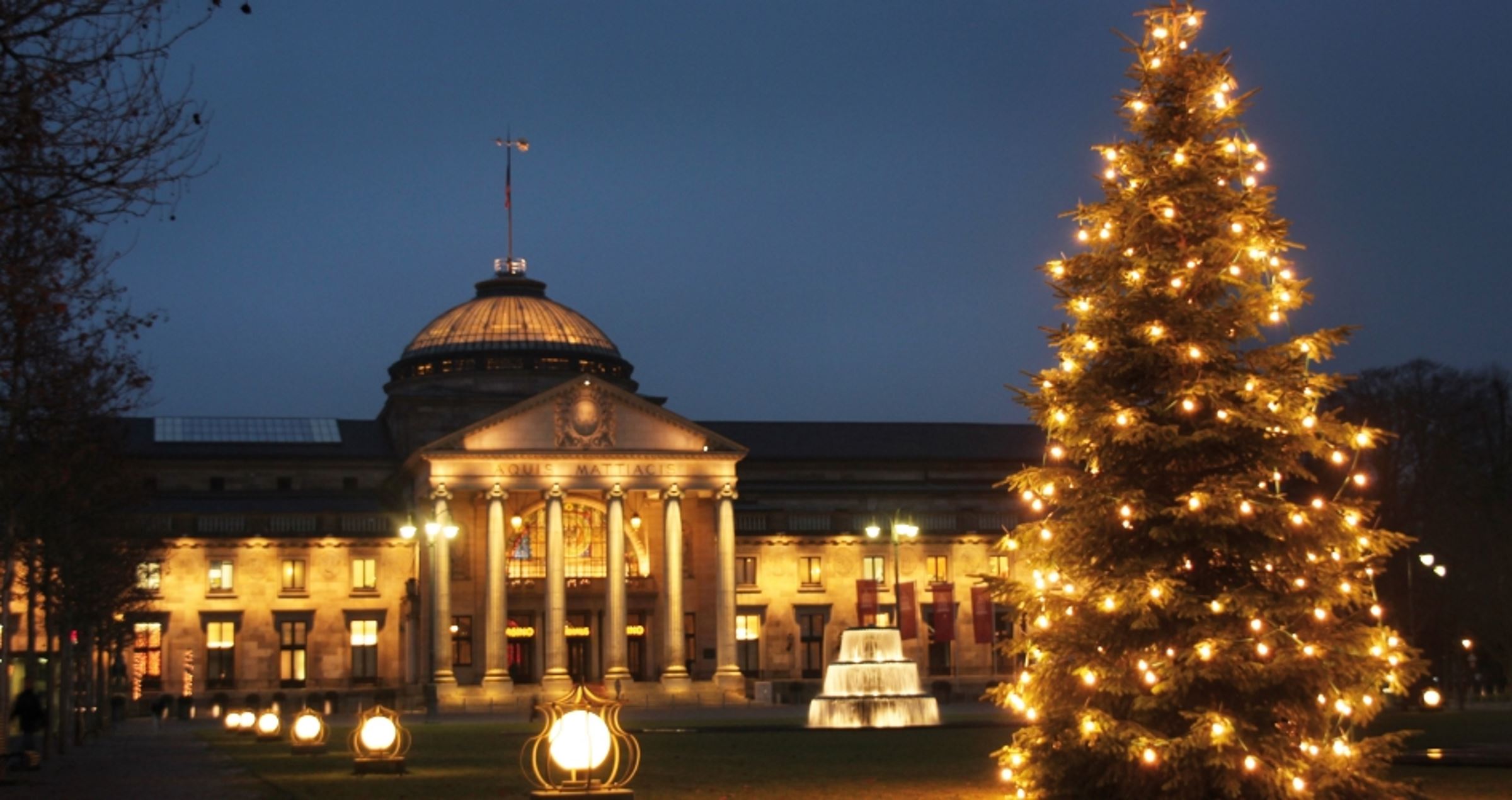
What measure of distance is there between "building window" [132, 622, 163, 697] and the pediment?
18.6 m

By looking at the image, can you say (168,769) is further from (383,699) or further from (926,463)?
(926,463)

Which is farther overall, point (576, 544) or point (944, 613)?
point (576, 544)

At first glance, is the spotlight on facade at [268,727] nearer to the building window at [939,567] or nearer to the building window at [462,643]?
the building window at [462,643]

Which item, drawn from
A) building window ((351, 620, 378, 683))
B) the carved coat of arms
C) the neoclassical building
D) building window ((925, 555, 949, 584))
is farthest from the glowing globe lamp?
building window ((925, 555, 949, 584))

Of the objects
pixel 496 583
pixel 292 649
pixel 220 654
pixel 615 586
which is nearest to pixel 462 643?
pixel 496 583

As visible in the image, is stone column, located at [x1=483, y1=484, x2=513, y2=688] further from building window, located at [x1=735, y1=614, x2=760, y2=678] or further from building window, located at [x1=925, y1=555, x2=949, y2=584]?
building window, located at [x1=925, y1=555, x2=949, y2=584]

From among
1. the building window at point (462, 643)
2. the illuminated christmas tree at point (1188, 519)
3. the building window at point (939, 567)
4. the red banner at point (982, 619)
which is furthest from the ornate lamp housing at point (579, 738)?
the building window at point (939, 567)

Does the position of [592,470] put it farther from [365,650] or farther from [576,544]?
[365,650]

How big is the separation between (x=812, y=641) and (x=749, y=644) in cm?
378

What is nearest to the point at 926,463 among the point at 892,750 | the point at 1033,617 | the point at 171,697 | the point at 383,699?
the point at 383,699

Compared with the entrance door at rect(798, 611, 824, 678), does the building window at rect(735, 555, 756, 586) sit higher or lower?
higher

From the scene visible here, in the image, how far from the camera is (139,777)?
40.2 metres

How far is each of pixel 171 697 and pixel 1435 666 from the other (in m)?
64.7

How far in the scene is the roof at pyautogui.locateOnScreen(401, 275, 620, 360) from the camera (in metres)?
126
